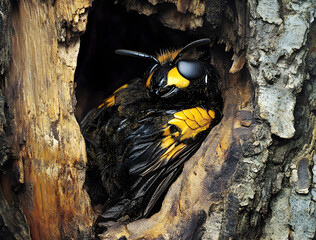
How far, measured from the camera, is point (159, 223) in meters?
1.79

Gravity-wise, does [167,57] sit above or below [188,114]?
above

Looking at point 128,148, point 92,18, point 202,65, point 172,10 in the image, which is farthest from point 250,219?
point 92,18

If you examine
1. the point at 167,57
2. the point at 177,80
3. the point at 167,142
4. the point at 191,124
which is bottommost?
the point at 167,142

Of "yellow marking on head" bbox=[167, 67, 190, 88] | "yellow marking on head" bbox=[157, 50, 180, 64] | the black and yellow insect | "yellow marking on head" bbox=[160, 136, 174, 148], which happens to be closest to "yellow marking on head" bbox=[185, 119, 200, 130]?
the black and yellow insect

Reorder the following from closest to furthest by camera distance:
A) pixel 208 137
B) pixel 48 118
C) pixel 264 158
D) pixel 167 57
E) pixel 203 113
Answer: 1. pixel 264 158
2. pixel 48 118
3. pixel 208 137
4. pixel 203 113
5. pixel 167 57

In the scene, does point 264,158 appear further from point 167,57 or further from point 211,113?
point 167,57

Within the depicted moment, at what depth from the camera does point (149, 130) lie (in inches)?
81.4

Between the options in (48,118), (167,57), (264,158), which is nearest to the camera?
(264,158)

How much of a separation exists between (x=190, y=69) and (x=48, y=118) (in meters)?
0.84

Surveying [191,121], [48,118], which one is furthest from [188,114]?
[48,118]

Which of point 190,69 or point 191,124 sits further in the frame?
point 190,69

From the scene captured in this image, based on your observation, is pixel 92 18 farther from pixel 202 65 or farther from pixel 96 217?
pixel 96 217

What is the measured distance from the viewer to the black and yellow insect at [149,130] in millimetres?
2012

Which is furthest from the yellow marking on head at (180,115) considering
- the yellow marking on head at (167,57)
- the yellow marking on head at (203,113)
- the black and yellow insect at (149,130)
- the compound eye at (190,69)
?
the yellow marking on head at (167,57)
